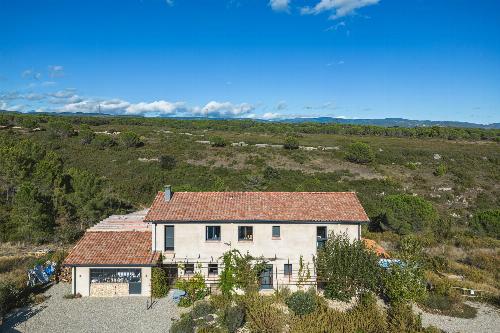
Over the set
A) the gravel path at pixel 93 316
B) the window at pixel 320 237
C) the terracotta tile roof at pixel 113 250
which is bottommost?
the gravel path at pixel 93 316

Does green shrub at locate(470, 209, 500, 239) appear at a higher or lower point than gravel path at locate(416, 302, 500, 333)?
higher

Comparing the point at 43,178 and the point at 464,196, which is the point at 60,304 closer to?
the point at 43,178

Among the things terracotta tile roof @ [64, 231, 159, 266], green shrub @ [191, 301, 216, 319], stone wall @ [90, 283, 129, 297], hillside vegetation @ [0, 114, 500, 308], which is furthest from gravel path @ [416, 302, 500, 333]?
stone wall @ [90, 283, 129, 297]

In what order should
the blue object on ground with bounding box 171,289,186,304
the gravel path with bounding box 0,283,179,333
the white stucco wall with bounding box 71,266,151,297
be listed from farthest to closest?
the white stucco wall with bounding box 71,266,151,297 → the blue object on ground with bounding box 171,289,186,304 → the gravel path with bounding box 0,283,179,333

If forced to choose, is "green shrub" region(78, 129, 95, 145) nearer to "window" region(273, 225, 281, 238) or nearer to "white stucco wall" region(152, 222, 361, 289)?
"white stucco wall" region(152, 222, 361, 289)

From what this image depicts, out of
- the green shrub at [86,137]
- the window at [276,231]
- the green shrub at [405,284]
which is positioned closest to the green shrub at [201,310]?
the window at [276,231]

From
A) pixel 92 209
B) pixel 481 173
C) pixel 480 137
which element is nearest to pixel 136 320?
pixel 92 209

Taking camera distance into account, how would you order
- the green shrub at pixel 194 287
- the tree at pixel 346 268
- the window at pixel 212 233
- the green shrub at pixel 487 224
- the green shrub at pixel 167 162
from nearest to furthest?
the tree at pixel 346 268 → the green shrub at pixel 194 287 → the window at pixel 212 233 → the green shrub at pixel 487 224 → the green shrub at pixel 167 162

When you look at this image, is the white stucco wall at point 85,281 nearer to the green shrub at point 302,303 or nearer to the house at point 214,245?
the house at point 214,245
